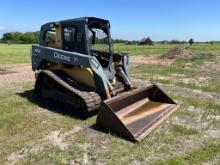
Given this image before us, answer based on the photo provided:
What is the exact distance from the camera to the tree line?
87.6m

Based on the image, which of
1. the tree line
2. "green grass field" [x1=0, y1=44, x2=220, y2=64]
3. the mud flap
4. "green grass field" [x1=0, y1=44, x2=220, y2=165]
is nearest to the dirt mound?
"green grass field" [x1=0, y1=44, x2=220, y2=64]

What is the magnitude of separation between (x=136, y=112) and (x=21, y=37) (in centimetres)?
8838

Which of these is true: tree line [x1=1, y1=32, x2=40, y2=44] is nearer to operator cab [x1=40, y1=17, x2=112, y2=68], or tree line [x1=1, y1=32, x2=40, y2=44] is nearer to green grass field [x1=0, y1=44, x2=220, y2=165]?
operator cab [x1=40, y1=17, x2=112, y2=68]

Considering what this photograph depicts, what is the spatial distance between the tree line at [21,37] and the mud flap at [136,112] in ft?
267

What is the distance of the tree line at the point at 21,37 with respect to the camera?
287 feet

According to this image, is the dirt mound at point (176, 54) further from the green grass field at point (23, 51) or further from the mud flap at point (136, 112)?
the mud flap at point (136, 112)

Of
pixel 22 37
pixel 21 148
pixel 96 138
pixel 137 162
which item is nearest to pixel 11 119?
pixel 21 148

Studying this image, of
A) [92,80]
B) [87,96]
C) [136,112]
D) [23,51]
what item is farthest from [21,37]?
[136,112]

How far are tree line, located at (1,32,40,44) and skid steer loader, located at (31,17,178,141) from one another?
80112mm

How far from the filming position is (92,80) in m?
7.89

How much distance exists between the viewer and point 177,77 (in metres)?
14.7

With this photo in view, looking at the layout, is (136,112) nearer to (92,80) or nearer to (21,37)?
(92,80)

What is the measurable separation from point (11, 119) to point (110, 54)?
3154mm

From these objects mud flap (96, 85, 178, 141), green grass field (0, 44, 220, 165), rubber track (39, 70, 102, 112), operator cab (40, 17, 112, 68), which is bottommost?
green grass field (0, 44, 220, 165)
